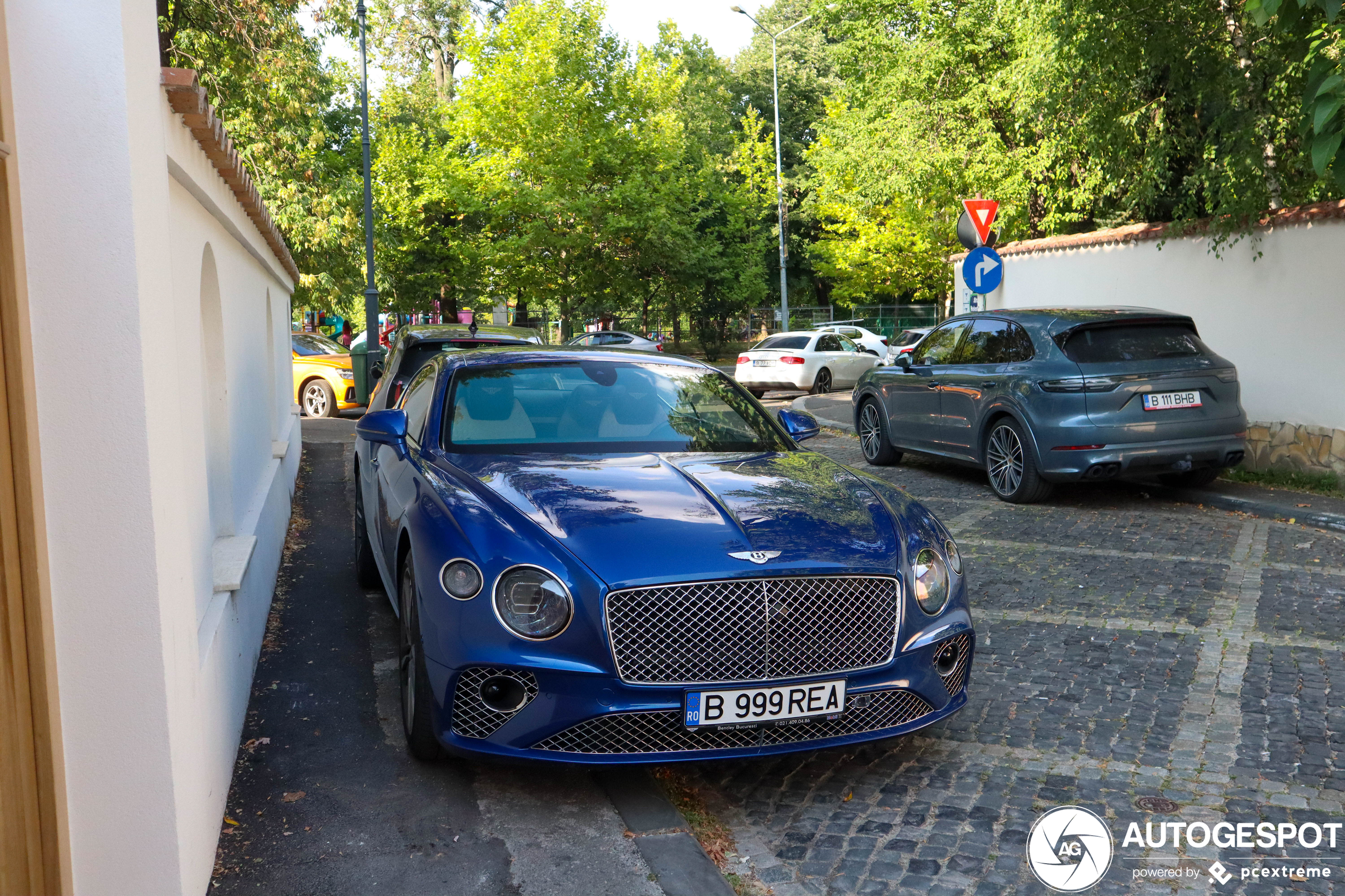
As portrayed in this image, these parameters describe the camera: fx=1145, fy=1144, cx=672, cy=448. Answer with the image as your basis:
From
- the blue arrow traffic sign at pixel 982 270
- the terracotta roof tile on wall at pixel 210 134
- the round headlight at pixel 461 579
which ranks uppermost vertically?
the terracotta roof tile on wall at pixel 210 134

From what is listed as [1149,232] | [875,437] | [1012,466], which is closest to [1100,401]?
[1012,466]

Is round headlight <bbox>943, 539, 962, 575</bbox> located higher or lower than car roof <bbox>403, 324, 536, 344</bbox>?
lower

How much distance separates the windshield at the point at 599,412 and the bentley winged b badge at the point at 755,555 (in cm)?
137

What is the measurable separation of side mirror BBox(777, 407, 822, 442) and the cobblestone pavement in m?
1.39

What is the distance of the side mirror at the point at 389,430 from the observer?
18.0 feet

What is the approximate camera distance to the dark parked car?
937cm

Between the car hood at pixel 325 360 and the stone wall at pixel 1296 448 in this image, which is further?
the car hood at pixel 325 360

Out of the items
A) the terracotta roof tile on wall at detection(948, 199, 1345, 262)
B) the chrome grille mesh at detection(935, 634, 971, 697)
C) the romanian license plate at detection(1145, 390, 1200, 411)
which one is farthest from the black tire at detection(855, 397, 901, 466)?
the chrome grille mesh at detection(935, 634, 971, 697)

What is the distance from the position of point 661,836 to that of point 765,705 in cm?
54

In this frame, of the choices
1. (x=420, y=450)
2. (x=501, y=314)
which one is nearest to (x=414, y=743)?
(x=420, y=450)

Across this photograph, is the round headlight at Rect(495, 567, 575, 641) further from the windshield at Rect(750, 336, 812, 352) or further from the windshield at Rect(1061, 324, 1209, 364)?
the windshield at Rect(750, 336, 812, 352)

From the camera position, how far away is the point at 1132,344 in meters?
9.57

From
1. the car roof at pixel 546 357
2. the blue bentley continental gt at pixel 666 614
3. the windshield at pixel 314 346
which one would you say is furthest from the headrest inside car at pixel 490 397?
the windshield at pixel 314 346

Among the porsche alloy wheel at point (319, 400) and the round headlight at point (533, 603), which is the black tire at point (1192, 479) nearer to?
the round headlight at point (533, 603)
